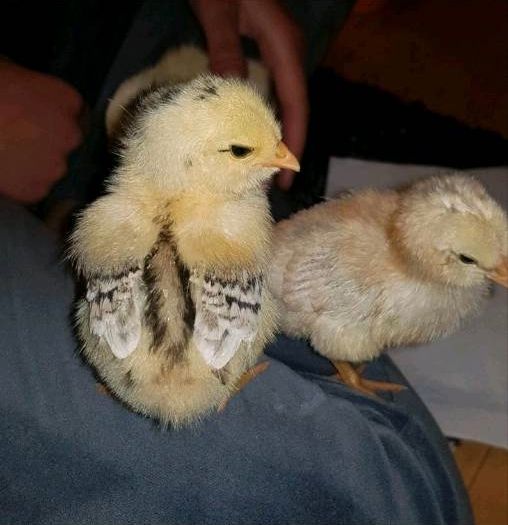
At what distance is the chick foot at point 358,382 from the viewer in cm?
94

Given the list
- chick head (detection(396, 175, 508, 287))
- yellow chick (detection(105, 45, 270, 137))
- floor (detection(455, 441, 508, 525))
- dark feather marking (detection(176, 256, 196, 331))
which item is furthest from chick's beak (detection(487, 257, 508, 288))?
floor (detection(455, 441, 508, 525))

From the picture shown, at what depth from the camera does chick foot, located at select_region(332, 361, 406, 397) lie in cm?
94

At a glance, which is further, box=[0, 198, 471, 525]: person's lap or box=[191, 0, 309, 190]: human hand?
box=[191, 0, 309, 190]: human hand

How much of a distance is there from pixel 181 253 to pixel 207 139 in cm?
12

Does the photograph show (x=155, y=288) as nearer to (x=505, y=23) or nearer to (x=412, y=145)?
(x=412, y=145)

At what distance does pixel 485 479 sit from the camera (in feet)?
4.14

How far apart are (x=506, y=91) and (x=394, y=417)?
1.36m

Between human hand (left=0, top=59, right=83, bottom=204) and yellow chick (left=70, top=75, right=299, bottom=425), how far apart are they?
34cm

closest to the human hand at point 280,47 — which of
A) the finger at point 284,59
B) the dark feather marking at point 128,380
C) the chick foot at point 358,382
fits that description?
the finger at point 284,59

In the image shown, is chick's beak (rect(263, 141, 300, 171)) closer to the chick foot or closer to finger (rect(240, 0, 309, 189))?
the chick foot

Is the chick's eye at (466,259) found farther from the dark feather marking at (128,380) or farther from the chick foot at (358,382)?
the dark feather marking at (128,380)

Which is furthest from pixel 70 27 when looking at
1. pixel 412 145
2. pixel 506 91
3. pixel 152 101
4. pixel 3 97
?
pixel 506 91

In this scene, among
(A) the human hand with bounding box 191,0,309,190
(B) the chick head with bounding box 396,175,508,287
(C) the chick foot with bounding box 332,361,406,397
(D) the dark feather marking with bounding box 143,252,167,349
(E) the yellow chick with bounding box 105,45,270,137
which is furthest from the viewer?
(A) the human hand with bounding box 191,0,309,190

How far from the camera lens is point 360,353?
0.88m
